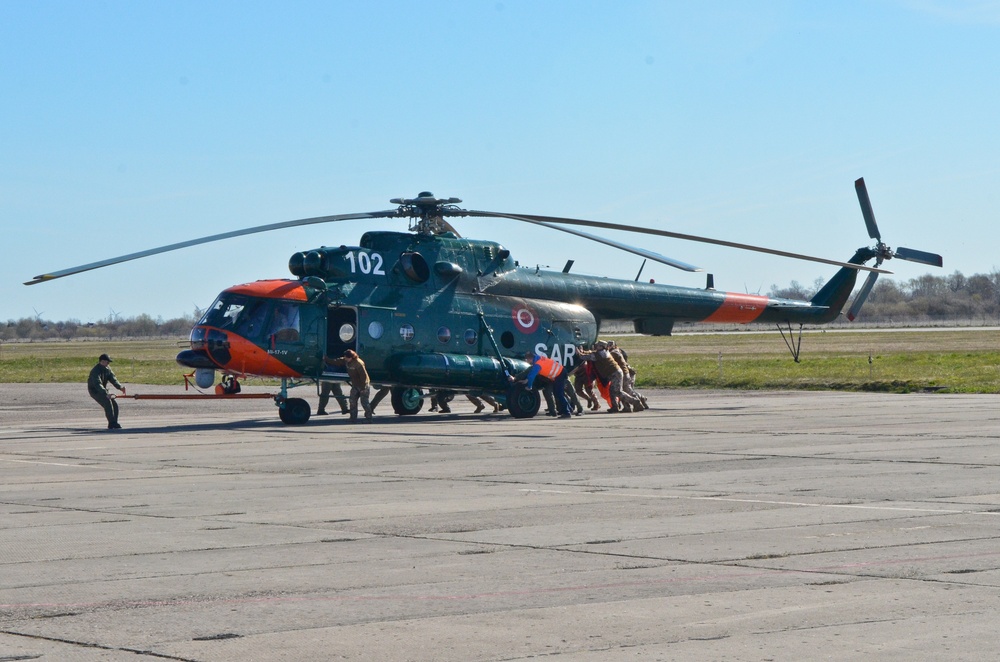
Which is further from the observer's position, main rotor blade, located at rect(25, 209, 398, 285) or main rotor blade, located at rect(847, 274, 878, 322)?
main rotor blade, located at rect(847, 274, 878, 322)

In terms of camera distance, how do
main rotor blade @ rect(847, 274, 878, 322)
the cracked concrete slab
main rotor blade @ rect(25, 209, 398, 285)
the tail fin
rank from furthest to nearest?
the tail fin → main rotor blade @ rect(847, 274, 878, 322) → main rotor blade @ rect(25, 209, 398, 285) → the cracked concrete slab

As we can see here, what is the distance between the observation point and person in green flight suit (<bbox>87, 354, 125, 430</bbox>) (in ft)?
82.2

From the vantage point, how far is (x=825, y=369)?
47469 mm

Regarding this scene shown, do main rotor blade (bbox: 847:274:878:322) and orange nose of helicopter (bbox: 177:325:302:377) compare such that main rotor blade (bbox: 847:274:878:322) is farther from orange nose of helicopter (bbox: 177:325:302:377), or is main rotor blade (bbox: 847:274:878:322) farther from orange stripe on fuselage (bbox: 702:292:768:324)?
orange nose of helicopter (bbox: 177:325:302:377)

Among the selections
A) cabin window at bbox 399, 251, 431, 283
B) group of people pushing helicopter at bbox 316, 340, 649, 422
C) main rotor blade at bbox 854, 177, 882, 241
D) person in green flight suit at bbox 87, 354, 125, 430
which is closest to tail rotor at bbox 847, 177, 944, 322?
main rotor blade at bbox 854, 177, 882, 241

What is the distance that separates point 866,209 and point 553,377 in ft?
34.5

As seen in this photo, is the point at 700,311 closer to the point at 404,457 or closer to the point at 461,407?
the point at 461,407

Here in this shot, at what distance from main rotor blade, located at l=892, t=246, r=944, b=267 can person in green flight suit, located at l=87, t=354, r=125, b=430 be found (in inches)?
753

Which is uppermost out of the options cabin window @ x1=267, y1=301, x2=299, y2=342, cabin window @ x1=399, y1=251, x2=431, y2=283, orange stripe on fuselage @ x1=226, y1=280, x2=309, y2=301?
cabin window @ x1=399, y1=251, x2=431, y2=283

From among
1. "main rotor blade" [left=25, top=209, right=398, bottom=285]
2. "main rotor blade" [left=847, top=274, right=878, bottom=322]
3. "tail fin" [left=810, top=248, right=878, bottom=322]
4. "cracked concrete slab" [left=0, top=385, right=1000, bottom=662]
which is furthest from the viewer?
"tail fin" [left=810, top=248, right=878, bottom=322]

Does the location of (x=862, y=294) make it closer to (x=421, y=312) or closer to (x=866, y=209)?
(x=866, y=209)

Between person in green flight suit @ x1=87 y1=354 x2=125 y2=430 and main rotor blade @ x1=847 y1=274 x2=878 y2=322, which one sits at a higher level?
main rotor blade @ x1=847 y1=274 x2=878 y2=322

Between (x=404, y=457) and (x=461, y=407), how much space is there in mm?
16099

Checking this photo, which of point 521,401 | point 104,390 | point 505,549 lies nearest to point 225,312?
point 104,390
